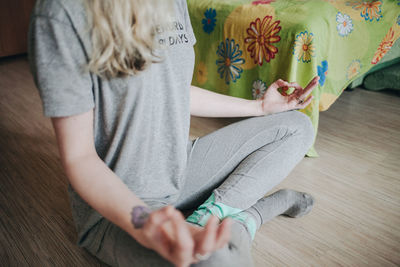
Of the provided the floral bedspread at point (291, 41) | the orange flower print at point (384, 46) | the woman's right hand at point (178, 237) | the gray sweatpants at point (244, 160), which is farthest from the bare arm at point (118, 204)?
the orange flower print at point (384, 46)

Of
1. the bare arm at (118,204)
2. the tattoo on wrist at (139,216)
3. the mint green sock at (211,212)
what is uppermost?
the bare arm at (118,204)

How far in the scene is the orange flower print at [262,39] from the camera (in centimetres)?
115

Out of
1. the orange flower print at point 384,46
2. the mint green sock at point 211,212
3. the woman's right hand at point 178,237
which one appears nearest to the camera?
the woman's right hand at point 178,237

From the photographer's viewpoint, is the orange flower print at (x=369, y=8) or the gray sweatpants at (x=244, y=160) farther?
the orange flower print at (x=369, y=8)

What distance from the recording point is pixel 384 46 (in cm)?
142

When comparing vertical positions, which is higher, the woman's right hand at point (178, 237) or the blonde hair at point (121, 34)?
the blonde hair at point (121, 34)

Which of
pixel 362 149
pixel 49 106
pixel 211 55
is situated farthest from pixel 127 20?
pixel 362 149

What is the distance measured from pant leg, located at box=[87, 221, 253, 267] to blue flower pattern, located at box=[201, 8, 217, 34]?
3.26 feet

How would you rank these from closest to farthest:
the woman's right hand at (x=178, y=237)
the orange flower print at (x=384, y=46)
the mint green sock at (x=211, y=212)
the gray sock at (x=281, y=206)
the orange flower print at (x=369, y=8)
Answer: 1. the woman's right hand at (x=178, y=237)
2. the mint green sock at (x=211, y=212)
3. the gray sock at (x=281, y=206)
4. the orange flower print at (x=369, y=8)
5. the orange flower print at (x=384, y=46)

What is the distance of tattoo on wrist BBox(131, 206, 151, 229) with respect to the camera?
469mm

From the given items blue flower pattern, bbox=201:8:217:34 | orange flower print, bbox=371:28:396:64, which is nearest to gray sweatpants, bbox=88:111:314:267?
blue flower pattern, bbox=201:8:217:34

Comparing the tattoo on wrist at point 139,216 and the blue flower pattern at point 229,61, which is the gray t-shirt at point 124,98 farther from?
the blue flower pattern at point 229,61

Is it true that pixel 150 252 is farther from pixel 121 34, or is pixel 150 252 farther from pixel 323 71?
pixel 323 71

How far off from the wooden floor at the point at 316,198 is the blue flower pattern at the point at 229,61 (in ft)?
0.87
